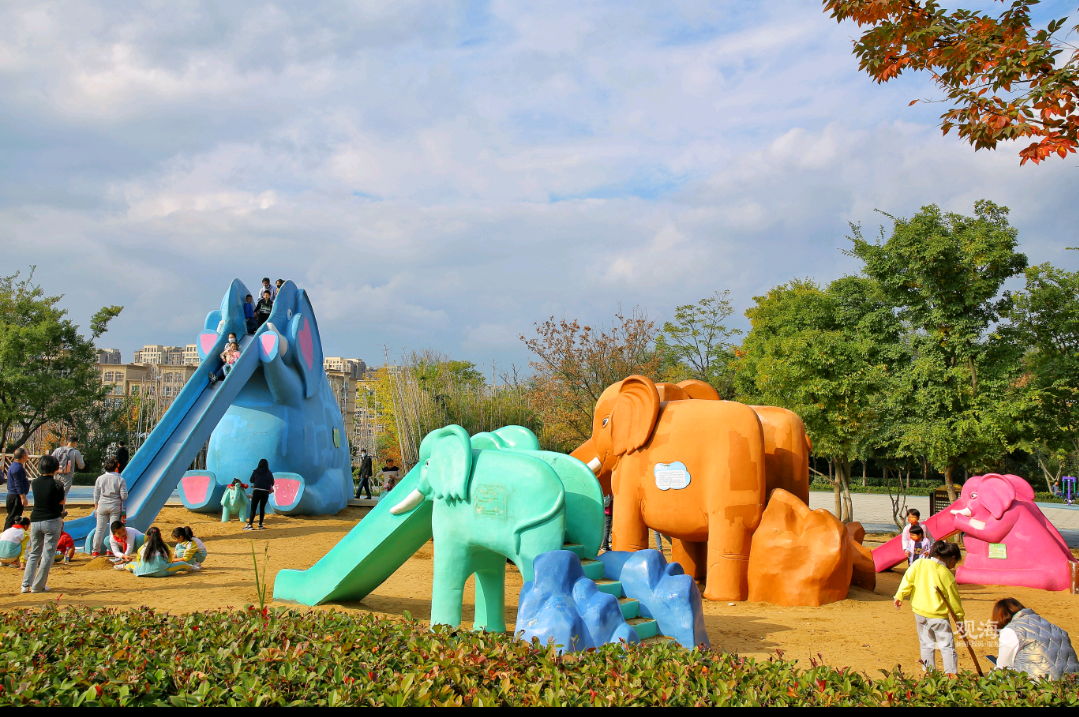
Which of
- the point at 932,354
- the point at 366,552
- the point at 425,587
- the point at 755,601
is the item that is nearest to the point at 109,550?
the point at 425,587

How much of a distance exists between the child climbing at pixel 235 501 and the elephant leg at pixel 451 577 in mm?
9203

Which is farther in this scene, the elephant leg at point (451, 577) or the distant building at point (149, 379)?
the distant building at point (149, 379)

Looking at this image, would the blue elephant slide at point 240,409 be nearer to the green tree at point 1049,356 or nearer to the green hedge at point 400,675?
the green hedge at point 400,675

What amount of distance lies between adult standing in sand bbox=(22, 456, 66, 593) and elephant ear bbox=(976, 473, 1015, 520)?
11.1 m

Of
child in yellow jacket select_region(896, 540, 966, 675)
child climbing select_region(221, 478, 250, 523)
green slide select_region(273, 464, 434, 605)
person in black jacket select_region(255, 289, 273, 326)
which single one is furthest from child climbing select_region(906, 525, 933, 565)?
person in black jacket select_region(255, 289, 273, 326)

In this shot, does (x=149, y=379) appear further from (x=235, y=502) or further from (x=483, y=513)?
(x=483, y=513)

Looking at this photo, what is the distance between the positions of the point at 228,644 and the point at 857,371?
14864mm

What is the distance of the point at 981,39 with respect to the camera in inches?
208

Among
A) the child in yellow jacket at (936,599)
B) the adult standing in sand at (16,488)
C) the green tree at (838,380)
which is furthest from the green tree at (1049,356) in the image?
the adult standing in sand at (16,488)

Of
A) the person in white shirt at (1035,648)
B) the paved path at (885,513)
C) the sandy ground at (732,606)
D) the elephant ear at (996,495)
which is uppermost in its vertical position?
the elephant ear at (996,495)

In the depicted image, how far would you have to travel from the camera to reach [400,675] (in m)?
3.30

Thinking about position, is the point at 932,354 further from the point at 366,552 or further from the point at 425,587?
the point at 366,552

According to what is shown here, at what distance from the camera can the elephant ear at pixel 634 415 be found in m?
9.13

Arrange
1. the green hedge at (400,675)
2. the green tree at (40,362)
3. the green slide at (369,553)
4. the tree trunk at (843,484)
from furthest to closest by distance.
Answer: the green tree at (40,362) < the tree trunk at (843,484) < the green slide at (369,553) < the green hedge at (400,675)
